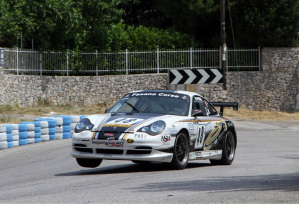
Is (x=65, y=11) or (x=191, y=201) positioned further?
(x=65, y=11)

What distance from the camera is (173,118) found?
1197 centimetres

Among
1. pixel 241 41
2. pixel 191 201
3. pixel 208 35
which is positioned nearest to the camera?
pixel 191 201

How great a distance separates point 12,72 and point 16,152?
53.4 ft

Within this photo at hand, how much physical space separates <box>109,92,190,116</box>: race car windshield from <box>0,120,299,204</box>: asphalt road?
112 cm

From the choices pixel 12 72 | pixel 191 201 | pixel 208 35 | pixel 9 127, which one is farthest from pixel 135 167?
pixel 208 35

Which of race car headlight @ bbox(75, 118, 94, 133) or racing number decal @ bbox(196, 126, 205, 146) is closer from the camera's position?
race car headlight @ bbox(75, 118, 94, 133)

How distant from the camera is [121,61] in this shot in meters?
36.0

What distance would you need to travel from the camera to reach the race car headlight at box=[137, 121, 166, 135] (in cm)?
1143

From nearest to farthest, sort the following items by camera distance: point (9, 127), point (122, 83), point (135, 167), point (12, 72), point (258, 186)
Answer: point (258, 186) → point (135, 167) → point (9, 127) → point (12, 72) → point (122, 83)

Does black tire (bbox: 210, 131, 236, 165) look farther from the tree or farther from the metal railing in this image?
the tree

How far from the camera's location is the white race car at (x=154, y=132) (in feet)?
37.3

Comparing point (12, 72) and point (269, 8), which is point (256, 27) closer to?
point (269, 8)

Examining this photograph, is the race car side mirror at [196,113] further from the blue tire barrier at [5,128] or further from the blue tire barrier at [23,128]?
the blue tire barrier at [23,128]

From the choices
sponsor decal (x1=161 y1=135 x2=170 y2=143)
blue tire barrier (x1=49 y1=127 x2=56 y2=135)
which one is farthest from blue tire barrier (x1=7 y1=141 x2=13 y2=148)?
sponsor decal (x1=161 y1=135 x2=170 y2=143)
